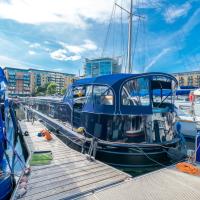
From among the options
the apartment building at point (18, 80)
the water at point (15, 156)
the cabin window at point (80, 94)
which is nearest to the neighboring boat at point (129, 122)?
the cabin window at point (80, 94)

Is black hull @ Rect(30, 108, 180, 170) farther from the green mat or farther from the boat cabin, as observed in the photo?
the green mat

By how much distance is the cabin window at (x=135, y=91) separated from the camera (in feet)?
23.2

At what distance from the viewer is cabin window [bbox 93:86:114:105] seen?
7027 mm

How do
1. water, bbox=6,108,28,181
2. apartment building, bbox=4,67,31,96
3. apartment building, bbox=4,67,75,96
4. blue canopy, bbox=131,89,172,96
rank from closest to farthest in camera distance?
water, bbox=6,108,28,181, blue canopy, bbox=131,89,172,96, apartment building, bbox=4,67,31,96, apartment building, bbox=4,67,75,96

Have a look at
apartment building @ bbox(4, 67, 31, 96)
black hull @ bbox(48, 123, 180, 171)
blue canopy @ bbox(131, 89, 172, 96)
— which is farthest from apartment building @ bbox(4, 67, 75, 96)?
black hull @ bbox(48, 123, 180, 171)

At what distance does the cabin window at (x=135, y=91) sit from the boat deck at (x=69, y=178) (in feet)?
8.38

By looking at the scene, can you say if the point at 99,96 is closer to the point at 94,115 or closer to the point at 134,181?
the point at 94,115

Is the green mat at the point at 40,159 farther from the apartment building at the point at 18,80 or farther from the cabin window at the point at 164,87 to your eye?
the apartment building at the point at 18,80

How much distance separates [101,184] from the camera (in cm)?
473

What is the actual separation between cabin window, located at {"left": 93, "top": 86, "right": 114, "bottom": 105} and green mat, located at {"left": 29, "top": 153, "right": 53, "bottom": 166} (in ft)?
8.28

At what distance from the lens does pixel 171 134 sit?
7.50m

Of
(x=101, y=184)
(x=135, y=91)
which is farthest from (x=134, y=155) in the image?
(x=135, y=91)

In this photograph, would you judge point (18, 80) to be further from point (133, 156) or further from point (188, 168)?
point (188, 168)

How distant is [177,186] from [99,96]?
3.99 meters
